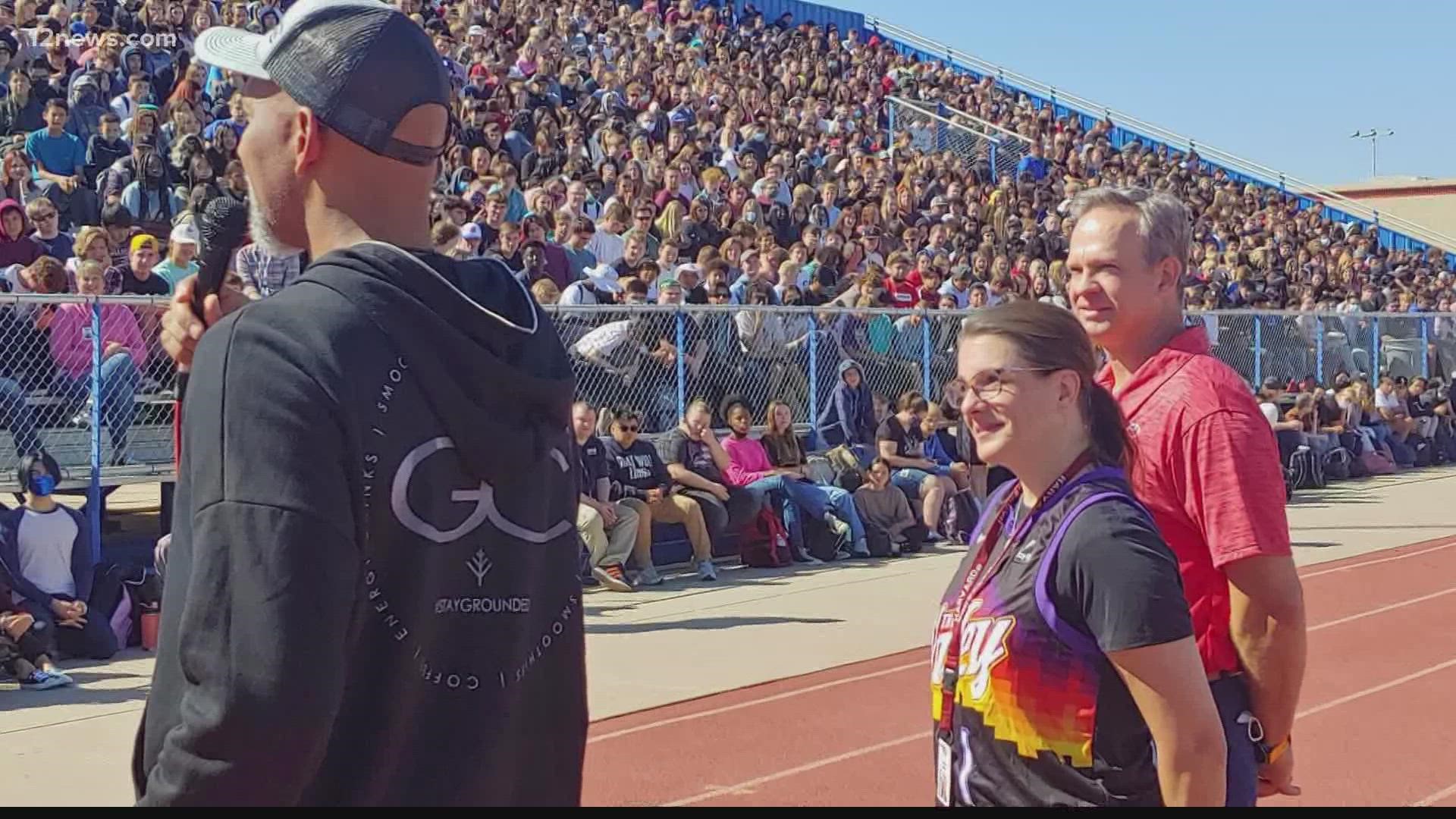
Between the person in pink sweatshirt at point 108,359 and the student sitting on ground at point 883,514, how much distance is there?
6.17 m

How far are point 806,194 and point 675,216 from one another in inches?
149

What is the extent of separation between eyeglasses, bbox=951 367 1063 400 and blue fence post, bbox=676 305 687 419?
31.7 ft

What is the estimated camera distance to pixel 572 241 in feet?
45.5

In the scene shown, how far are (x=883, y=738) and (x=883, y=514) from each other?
6597 mm

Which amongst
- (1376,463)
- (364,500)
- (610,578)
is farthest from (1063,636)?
(1376,463)

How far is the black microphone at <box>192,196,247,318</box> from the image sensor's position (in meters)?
2.42

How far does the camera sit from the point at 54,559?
8.55 metres

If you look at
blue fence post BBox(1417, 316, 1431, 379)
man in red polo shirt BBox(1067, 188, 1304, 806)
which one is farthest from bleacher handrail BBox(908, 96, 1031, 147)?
man in red polo shirt BBox(1067, 188, 1304, 806)

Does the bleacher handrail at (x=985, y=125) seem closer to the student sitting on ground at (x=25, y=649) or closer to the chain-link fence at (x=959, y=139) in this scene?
the chain-link fence at (x=959, y=139)

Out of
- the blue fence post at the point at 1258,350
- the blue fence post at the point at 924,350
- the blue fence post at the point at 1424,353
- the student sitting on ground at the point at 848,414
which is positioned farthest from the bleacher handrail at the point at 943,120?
the student sitting on ground at the point at 848,414

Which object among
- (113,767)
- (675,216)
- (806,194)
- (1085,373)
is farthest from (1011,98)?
(1085,373)

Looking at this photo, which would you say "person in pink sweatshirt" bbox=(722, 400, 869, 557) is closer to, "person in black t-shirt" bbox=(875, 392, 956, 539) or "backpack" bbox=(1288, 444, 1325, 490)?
"person in black t-shirt" bbox=(875, 392, 956, 539)

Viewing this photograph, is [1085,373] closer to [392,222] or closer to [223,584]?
[392,222]

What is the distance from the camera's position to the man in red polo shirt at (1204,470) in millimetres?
2904
